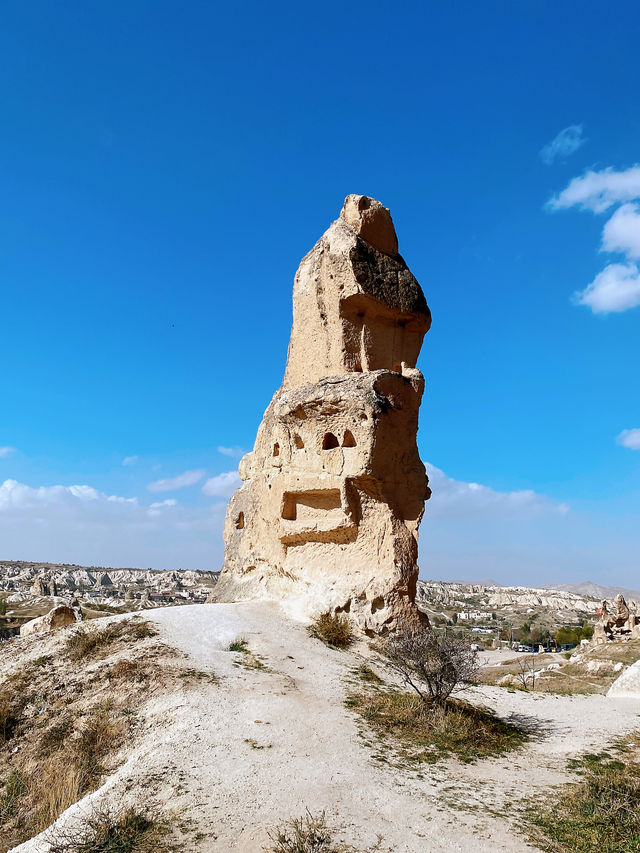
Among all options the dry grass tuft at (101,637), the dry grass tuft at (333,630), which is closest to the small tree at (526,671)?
the dry grass tuft at (333,630)

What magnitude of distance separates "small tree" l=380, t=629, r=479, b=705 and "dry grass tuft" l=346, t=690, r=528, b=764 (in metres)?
0.19

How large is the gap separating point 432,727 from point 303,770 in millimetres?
2164

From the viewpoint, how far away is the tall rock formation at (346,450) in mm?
10844

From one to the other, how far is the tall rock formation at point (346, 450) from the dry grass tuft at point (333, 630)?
20 centimetres

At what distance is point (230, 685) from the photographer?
7695 mm

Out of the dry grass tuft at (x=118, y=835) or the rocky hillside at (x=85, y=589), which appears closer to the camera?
the dry grass tuft at (x=118, y=835)

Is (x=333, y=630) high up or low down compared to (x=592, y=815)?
up

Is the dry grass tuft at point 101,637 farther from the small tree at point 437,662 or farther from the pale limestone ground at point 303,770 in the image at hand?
the small tree at point 437,662

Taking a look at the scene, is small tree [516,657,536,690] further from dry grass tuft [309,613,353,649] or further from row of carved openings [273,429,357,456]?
row of carved openings [273,429,357,456]

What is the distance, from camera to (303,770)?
544 cm

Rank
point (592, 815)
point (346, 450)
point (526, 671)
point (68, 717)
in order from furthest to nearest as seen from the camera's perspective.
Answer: point (526, 671) → point (346, 450) → point (68, 717) → point (592, 815)

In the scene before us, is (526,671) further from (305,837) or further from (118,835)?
(118,835)

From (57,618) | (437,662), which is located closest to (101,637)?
(57,618)

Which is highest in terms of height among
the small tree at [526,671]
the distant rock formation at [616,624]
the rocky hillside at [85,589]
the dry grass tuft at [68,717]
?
the dry grass tuft at [68,717]
